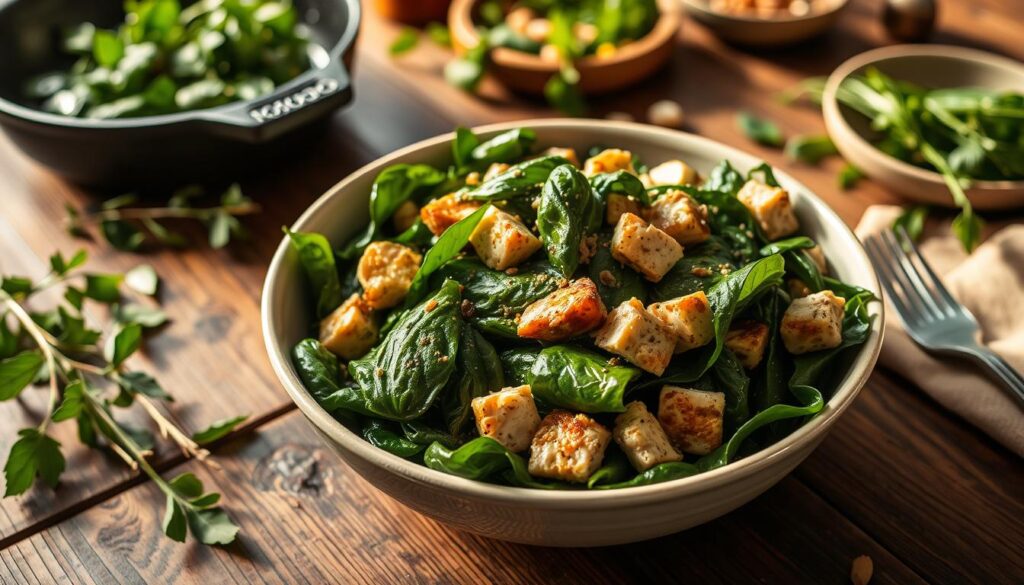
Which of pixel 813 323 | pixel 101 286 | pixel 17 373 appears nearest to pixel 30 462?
pixel 17 373

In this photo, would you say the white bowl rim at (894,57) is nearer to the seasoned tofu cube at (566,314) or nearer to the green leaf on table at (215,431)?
the seasoned tofu cube at (566,314)

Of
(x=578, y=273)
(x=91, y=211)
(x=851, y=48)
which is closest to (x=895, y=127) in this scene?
(x=851, y=48)

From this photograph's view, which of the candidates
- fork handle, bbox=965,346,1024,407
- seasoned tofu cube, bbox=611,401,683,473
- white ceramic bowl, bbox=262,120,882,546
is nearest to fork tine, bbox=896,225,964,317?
fork handle, bbox=965,346,1024,407

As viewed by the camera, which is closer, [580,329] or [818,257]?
[580,329]

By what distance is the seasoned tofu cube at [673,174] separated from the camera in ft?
5.52

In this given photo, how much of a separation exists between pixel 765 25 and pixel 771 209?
1.29 metres

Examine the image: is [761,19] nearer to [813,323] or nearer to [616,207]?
[616,207]

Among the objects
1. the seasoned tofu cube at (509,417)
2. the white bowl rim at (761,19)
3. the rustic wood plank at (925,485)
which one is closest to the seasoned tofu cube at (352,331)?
the seasoned tofu cube at (509,417)

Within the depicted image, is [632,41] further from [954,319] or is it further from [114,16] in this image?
[114,16]

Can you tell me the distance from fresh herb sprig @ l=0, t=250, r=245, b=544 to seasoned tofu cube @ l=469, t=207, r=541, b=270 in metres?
0.56

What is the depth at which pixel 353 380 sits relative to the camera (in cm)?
150

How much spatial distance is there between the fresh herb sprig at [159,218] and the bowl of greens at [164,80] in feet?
0.23

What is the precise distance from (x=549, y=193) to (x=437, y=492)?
505 mm

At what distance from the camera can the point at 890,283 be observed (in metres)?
1.84
